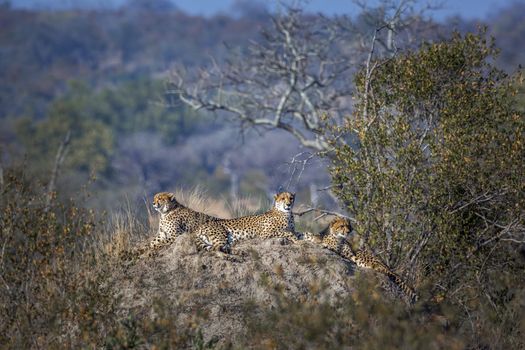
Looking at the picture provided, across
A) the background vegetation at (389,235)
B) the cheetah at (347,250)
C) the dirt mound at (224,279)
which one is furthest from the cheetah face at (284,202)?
the dirt mound at (224,279)

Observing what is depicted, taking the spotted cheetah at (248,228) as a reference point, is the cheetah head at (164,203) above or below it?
above

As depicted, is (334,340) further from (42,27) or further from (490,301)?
(42,27)

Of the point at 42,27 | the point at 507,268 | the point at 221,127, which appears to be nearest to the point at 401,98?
the point at 507,268

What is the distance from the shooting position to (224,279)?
9672 millimetres

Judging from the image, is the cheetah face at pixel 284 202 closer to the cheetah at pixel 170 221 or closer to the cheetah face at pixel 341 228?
the cheetah face at pixel 341 228

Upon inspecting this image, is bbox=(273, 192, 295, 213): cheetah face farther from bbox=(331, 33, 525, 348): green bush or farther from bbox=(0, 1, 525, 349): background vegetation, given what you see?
bbox=(331, 33, 525, 348): green bush

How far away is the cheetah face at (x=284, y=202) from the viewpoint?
10992mm

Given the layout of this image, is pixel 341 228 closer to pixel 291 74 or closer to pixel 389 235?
pixel 389 235

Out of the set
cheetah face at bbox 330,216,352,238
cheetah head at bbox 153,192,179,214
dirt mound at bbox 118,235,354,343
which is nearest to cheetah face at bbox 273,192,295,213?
cheetah face at bbox 330,216,352,238

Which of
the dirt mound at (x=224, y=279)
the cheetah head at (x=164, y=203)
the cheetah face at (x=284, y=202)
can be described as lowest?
the dirt mound at (x=224, y=279)

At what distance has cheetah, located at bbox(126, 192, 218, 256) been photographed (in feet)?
34.7

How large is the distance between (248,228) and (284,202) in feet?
1.73

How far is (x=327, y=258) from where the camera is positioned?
977 centimetres

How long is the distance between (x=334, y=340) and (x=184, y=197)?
22.3 feet
